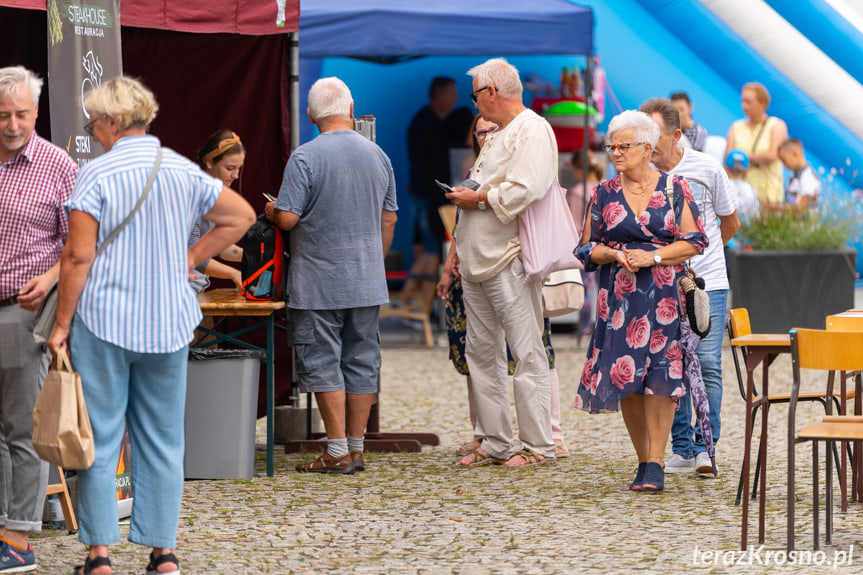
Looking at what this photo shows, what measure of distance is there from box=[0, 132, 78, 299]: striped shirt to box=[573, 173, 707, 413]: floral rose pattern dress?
7.42ft

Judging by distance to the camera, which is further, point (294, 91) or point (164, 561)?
point (294, 91)

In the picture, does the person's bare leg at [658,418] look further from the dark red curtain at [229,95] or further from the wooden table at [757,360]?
the dark red curtain at [229,95]

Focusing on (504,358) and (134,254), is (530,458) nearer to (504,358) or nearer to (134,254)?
(504,358)

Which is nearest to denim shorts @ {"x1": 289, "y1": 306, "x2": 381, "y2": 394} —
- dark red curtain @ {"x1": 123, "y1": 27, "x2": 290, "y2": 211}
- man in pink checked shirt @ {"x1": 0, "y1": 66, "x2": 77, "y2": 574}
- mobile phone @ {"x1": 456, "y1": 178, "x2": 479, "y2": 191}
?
mobile phone @ {"x1": 456, "y1": 178, "x2": 479, "y2": 191}

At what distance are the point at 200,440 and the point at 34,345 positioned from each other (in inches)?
66.4

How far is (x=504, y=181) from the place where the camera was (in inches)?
242

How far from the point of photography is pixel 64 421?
3838mm

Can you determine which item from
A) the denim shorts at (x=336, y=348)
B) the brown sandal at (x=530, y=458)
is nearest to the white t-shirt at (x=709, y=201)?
the brown sandal at (x=530, y=458)

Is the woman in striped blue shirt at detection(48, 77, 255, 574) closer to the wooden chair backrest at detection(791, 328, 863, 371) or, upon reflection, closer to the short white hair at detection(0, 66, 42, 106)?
the short white hair at detection(0, 66, 42, 106)

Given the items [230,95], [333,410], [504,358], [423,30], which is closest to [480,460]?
[504,358]

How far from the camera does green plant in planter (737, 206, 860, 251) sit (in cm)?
1072

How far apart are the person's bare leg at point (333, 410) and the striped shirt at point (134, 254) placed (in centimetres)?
217

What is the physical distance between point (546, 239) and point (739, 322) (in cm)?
126

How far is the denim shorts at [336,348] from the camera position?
6086 mm
